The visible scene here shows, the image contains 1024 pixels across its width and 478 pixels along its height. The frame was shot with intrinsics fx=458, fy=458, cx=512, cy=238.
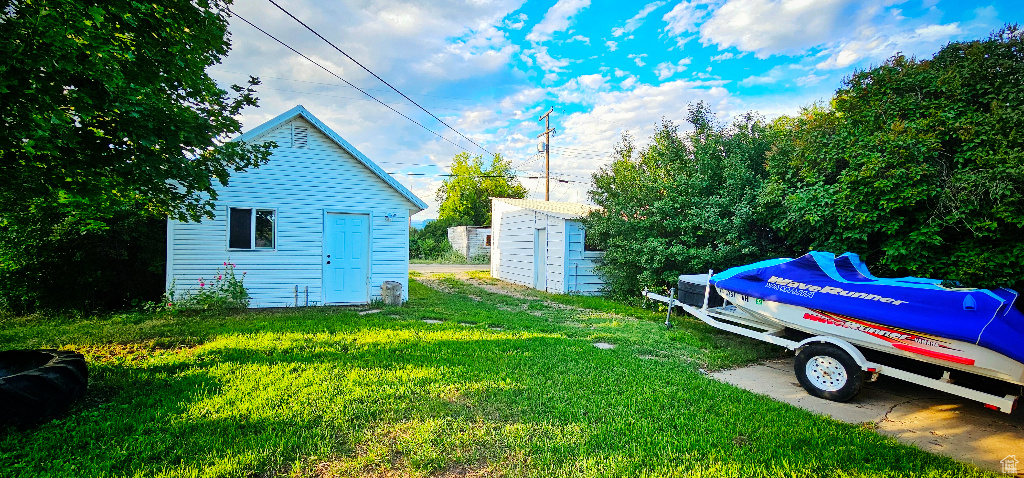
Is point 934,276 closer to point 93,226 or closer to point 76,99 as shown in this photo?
point 76,99

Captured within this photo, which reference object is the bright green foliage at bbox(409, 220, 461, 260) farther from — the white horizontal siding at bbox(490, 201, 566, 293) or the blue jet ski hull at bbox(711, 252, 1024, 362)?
the blue jet ski hull at bbox(711, 252, 1024, 362)

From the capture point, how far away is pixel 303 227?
35.2ft

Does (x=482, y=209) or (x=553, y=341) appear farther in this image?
(x=482, y=209)

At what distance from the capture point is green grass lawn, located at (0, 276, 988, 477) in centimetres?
340

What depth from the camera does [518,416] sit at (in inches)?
168

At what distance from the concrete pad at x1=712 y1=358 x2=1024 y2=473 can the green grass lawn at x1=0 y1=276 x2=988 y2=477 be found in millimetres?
377

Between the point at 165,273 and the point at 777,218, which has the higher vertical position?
the point at 777,218

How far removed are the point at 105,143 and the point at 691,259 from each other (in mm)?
9811

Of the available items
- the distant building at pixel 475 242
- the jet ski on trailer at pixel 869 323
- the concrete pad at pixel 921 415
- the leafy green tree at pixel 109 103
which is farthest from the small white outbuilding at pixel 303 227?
the distant building at pixel 475 242

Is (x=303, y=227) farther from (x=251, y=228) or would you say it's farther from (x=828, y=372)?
(x=828, y=372)

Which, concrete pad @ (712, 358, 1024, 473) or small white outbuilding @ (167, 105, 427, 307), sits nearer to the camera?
concrete pad @ (712, 358, 1024, 473)

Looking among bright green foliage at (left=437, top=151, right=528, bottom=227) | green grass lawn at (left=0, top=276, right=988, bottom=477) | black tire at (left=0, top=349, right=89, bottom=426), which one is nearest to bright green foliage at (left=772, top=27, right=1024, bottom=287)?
green grass lawn at (left=0, top=276, right=988, bottom=477)

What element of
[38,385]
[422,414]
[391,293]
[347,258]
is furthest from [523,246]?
[38,385]

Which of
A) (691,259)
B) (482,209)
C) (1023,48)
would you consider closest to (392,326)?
(691,259)
